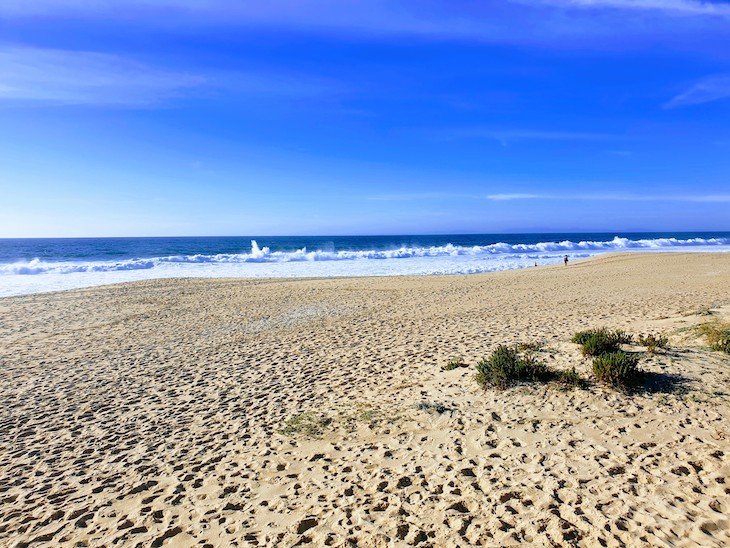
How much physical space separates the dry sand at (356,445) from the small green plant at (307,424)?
0.04 metres

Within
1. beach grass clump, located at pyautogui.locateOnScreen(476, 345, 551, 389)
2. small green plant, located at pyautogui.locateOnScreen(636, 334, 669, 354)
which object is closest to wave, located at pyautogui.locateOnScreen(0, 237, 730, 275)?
beach grass clump, located at pyautogui.locateOnScreen(476, 345, 551, 389)

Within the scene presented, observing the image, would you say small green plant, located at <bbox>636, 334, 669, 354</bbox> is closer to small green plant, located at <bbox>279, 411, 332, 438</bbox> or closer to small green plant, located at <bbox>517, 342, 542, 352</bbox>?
small green plant, located at <bbox>517, 342, 542, 352</bbox>

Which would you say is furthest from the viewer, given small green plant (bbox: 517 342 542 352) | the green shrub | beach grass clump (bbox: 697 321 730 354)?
small green plant (bbox: 517 342 542 352)

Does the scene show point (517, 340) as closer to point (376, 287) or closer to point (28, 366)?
point (28, 366)

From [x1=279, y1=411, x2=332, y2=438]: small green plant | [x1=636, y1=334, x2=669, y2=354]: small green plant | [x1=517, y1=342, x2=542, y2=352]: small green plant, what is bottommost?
[x1=279, y1=411, x2=332, y2=438]: small green plant

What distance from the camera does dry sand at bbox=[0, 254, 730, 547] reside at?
14.2 feet

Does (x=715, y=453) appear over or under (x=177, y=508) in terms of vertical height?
over

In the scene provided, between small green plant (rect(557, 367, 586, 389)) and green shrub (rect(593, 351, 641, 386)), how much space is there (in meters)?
0.29

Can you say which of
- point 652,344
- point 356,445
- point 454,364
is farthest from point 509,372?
point 652,344

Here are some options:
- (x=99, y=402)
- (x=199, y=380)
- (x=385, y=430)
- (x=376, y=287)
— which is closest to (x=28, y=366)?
(x=99, y=402)

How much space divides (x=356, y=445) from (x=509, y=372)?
308 centimetres

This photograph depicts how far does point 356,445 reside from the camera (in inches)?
238

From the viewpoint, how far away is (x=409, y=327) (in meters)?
13.7

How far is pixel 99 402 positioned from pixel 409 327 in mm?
8309
